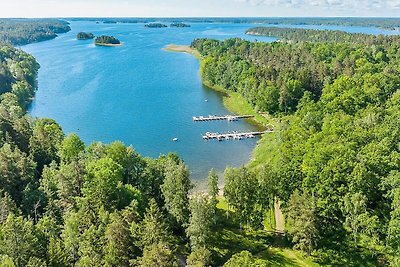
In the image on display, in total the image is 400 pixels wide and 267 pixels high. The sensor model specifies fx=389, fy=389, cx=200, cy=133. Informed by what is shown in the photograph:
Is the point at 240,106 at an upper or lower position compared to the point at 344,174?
lower

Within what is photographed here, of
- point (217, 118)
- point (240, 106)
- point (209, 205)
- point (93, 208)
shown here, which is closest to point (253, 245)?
point (209, 205)

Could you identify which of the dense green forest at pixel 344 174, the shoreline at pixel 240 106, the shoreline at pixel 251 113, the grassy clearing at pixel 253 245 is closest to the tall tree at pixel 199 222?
the grassy clearing at pixel 253 245

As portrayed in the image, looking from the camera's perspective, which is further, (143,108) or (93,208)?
(143,108)

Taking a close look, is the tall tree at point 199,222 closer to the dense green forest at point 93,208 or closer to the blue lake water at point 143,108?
the dense green forest at point 93,208

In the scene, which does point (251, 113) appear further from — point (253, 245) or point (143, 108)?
point (253, 245)

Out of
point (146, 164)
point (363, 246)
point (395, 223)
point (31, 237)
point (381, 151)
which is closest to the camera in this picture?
point (31, 237)

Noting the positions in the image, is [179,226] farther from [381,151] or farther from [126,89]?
[126,89]

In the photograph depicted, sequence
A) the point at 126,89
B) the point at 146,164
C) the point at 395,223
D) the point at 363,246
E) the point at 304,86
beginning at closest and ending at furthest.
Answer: the point at 395,223, the point at 363,246, the point at 146,164, the point at 304,86, the point at 126,89

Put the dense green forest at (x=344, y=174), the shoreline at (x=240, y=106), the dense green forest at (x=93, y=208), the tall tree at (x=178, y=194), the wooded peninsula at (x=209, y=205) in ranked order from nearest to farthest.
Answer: the dense green forest at (x=93, y=208) → the wooded peninsula at (x=209, y=205) → the dense green forest at (x=344, y=174) → the tall tree at (x=178, y=194) → the shoreline at (x=240, y=106)

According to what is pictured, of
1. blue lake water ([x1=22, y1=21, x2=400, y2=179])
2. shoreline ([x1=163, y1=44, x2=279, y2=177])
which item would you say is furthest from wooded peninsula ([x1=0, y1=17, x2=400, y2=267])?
blue lake water ([x1=22, y1=21, x2=400, y2=179])

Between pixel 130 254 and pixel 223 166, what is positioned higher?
pixel 130 254

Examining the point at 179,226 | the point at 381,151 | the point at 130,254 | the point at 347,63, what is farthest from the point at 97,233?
the point at 347,63
